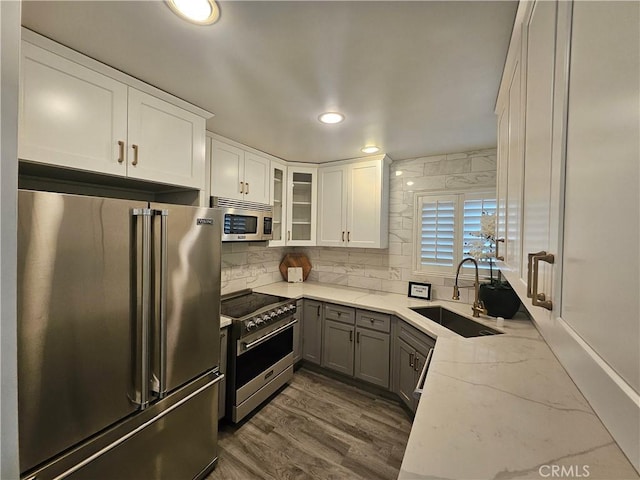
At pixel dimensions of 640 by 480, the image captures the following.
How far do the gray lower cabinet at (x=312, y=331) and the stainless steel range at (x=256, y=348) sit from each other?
172mm

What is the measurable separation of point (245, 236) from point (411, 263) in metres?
1.83

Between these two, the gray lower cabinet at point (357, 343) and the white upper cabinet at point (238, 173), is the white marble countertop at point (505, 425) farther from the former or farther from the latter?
the white upper cabinet at point (238, 173)

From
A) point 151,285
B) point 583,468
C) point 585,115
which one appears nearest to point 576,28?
point 585,115

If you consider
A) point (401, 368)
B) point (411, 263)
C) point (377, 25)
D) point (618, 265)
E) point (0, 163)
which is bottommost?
point (401, 368)

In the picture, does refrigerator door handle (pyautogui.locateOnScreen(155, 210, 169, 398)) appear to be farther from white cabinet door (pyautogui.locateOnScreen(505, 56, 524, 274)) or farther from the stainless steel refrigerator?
white cabinet door (pyautogui.locateOnScreen(505, 56, 524, 274))

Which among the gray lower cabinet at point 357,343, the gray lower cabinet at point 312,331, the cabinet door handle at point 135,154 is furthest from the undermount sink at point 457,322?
the cabinet door handle at point 135,154

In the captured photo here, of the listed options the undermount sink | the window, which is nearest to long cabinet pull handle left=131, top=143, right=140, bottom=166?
the undermount sink

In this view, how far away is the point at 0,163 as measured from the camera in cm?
43

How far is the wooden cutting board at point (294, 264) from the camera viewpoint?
3509 millimetres

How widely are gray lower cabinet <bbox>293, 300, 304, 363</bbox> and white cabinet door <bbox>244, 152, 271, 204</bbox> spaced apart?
1207 mm

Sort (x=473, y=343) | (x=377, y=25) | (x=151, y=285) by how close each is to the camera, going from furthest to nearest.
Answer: (x=473, y=343) → (x=151, y=285) → (x=377, y=25)

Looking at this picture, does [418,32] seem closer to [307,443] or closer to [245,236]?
[245,236]

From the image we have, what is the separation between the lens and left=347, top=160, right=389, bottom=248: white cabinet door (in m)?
2.83

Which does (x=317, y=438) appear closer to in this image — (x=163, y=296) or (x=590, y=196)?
(x=163, y=296)
